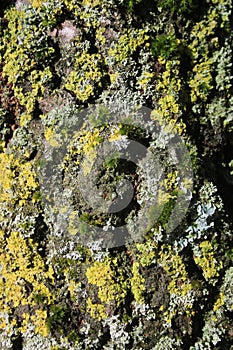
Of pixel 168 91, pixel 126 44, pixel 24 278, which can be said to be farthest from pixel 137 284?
pixel 126 44

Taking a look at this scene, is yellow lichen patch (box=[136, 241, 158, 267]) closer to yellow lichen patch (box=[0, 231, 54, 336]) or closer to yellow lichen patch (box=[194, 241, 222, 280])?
yellow lichen patch (box=[194, 241, 222, 280])

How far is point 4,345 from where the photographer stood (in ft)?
6.75

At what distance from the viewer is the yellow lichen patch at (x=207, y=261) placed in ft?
6.74

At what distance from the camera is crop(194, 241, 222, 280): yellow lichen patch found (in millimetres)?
2055

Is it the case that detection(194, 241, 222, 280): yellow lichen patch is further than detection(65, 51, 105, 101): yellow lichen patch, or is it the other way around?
detection(194, 241, 222, 280): yellow lichen patch

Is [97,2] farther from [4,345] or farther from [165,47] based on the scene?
[4,345]

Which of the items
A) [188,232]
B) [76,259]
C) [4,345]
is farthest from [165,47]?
[4,345]

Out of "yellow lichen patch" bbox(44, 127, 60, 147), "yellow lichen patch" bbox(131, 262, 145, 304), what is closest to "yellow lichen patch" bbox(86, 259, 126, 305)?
"yellow lichen patch" bbox(131, 262, 145, 304)

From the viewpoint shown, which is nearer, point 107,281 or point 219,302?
point 107,281

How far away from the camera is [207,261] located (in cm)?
207

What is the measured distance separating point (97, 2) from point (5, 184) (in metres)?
0.74

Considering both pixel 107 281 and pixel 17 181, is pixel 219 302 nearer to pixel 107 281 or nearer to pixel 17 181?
pixel 107 281

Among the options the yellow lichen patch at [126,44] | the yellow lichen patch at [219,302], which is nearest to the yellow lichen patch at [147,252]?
the yellow lichen patch at [219,302]

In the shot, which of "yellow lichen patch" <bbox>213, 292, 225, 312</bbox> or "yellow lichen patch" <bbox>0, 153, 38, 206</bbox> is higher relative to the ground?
"yellow lichen patch" <bbox>0, 153, 38, 206</bbox>
